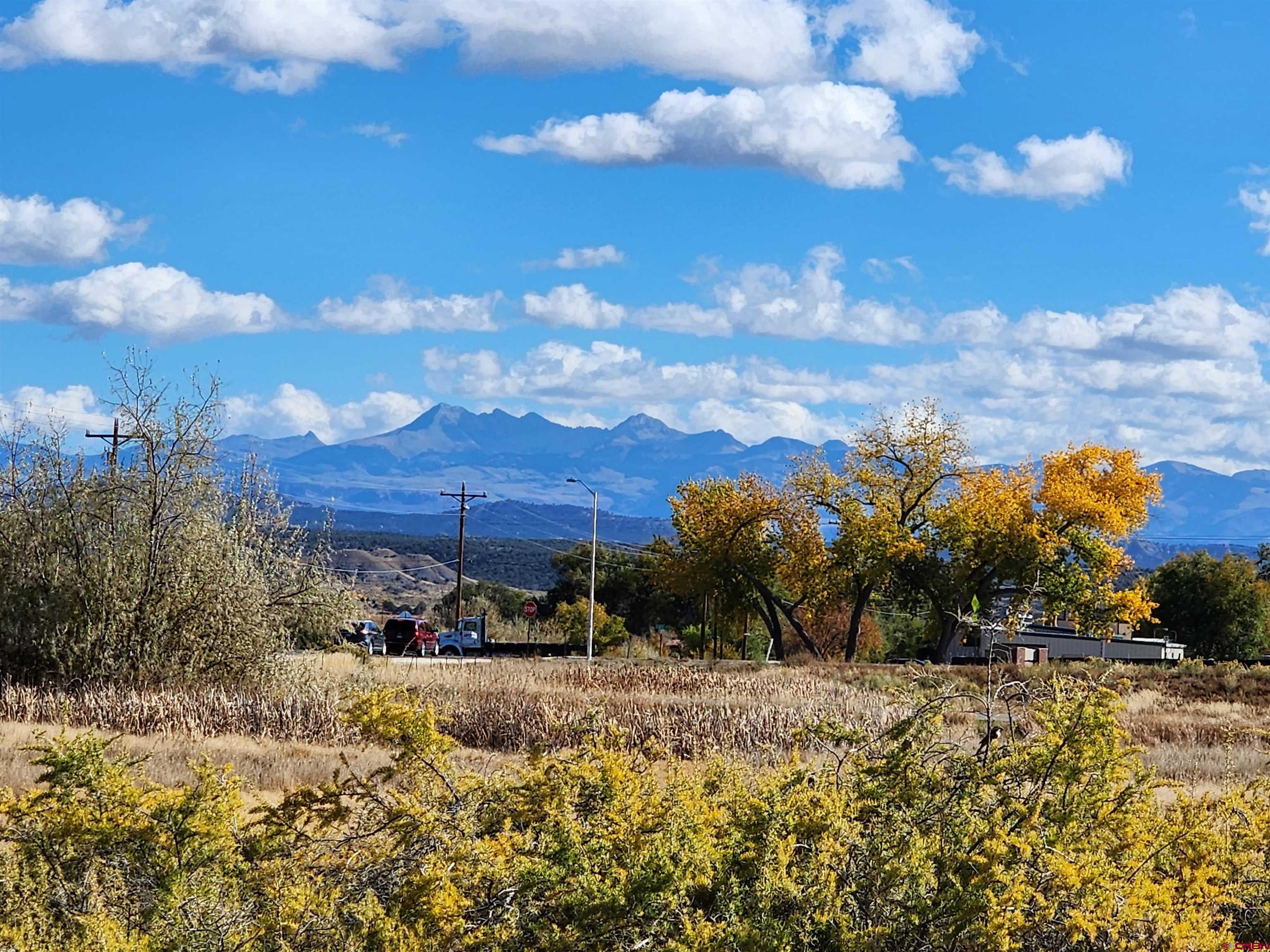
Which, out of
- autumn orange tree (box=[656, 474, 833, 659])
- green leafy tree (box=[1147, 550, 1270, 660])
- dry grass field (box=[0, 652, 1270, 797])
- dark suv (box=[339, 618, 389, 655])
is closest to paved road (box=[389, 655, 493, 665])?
dark suv (box=[339, 618, 389, 655])

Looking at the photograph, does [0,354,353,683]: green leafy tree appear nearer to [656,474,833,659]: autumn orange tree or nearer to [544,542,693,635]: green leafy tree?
[656,474,833,659]: autumn orange tree

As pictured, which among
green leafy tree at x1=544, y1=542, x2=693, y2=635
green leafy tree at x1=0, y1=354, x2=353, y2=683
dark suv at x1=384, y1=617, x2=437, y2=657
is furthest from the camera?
green leafy tree at x1=544, y1=542, x2=693, y2=635

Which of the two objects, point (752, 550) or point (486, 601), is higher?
point (752, 550)

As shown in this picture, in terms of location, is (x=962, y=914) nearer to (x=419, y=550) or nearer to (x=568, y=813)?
(x=568, y=813)

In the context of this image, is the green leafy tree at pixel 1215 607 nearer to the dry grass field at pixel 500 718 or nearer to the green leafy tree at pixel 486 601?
the green leafy tree at pixel 486 601

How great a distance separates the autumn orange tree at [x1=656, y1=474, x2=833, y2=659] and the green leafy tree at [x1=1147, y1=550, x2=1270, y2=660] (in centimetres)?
3281

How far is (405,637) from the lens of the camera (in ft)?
192

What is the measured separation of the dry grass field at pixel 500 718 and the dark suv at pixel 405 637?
24506mm

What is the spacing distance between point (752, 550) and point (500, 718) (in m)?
34.5

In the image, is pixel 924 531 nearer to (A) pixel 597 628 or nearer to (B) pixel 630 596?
(A) pixel 597 628

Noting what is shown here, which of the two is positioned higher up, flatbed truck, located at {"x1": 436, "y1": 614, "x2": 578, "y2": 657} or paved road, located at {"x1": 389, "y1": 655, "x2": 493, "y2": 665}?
paved road, located at {"x1": 389, "y1": 655, "x2": 493, "y2": 665}

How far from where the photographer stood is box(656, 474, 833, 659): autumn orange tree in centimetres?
5597

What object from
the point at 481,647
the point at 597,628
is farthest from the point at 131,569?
the point at 597,628

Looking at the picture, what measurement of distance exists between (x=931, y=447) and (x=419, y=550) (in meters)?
143
